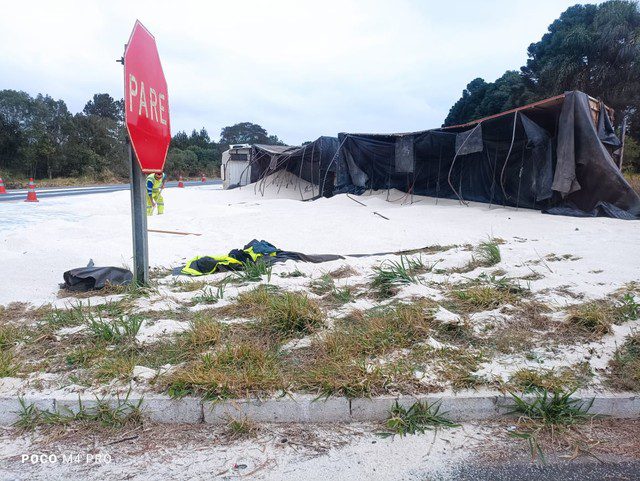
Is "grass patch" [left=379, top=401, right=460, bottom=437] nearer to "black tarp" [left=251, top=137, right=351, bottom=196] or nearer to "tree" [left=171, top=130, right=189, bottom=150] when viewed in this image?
"black tarp" [left=251, top=137, right=351, bottom=196]

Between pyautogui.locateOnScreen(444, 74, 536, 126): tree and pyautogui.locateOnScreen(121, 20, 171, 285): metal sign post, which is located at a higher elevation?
pyautogui.locateOnScreen(444, 74, 536, 126): tree

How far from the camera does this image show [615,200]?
872 centimetres

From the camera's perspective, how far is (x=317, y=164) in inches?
653

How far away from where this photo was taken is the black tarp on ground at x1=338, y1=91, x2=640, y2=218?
28.8 feet

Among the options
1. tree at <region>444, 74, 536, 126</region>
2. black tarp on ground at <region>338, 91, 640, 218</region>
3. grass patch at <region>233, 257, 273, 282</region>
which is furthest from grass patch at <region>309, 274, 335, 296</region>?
tree at <region>444, 74, 536, 126</region>

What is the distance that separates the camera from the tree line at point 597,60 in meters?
19.2

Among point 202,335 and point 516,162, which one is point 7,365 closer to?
point 202,335

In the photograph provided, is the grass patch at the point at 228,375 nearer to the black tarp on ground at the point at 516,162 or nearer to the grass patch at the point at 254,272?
the grass patch at the point at 254,272

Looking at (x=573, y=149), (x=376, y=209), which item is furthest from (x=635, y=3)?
(x=376, y=209)

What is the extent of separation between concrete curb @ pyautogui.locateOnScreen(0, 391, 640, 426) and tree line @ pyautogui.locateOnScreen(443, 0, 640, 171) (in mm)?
20323

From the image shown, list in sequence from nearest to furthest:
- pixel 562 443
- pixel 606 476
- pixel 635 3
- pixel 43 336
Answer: pixel 606 476 < pixel 562 443 < pixel 43 336 < pixel 635 3

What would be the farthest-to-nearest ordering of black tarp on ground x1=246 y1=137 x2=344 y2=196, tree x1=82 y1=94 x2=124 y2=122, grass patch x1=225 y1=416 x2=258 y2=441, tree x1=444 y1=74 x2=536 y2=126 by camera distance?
tree x1=82 y1=94 x2=124 y2=122, tree x1=444 y1=74 x2=536 y2=126, black tarp on ground x1=246 y1=137 x2=344 y2=196, grass patch x1=225 y1=416 x2=258 y2=441

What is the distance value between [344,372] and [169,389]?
1028 millimetres

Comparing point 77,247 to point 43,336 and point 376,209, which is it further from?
point 376,209
